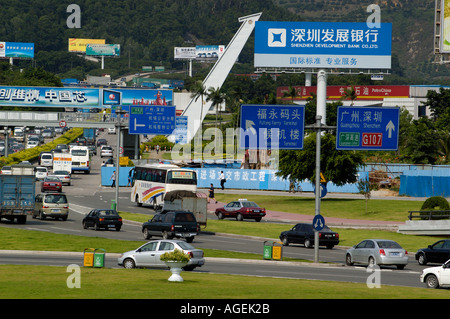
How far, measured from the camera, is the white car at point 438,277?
26734mm

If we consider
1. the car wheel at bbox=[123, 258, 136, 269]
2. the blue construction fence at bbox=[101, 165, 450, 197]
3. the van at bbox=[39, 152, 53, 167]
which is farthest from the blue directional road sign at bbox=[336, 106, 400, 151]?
the van at bbox=[39, 152, 53, 167]

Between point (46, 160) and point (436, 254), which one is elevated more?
point (46, 160)

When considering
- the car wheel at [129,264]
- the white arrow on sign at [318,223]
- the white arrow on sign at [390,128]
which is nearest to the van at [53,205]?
the car wheel at [129,264]

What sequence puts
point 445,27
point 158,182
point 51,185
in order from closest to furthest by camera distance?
point 158,182
point 51,185
point 445,27

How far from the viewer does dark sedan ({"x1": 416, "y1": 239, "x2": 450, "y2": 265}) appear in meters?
36.2

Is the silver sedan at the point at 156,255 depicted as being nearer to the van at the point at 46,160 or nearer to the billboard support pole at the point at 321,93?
the billboard support pole at the point at 321,93

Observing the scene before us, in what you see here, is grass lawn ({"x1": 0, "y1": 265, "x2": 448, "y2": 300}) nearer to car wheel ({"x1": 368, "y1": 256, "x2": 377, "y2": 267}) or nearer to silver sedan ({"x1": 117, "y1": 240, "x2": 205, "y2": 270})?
silver sedan ({"x1": 117, "y1": 240, "x2": 205, "y2": 270})

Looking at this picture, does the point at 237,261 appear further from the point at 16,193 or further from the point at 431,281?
the point at 16,193

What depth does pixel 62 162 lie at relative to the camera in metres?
88.2

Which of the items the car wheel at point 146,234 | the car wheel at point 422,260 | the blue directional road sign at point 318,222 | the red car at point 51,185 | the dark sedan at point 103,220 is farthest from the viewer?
the red car at point 51,185

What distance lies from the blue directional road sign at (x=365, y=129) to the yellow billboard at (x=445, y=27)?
3159 centimetres

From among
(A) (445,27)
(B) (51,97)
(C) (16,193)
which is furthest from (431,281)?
(B) (51,97)

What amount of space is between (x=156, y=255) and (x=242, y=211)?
2758 centimetres

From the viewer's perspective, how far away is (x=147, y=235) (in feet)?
143
